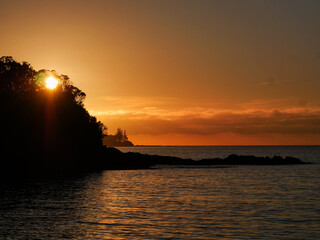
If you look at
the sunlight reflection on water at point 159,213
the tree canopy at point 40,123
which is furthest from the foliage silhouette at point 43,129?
the sunlight reflection on water at point 159,213

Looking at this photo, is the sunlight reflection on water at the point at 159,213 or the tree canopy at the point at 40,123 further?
the tree canopy at the point at 40,123

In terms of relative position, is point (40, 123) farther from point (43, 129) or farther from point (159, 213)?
point (159, 213)

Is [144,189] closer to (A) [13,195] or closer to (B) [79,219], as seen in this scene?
(A) [13,195]

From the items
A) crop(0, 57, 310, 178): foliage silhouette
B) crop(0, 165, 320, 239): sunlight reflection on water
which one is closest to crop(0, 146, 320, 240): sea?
crop(0, 165, 320, 239): sunlight reflection on water

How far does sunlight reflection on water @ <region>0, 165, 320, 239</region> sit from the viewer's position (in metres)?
27.5

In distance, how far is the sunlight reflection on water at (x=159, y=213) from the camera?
27450mm

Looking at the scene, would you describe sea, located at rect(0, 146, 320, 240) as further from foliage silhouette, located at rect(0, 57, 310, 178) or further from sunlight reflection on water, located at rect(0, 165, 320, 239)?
foliage silhouette, located at rect(0, 57, 310, 178)

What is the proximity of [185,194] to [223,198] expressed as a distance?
558 cm

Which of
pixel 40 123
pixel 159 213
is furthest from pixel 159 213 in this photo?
pixel 40 123

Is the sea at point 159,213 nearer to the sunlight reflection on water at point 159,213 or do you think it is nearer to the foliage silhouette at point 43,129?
the sunlight reflection on water at point 159,213

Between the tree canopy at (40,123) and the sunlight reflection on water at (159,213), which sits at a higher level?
the tree canopy at (40,123)

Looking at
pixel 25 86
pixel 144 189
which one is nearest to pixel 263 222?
pixel 144 189

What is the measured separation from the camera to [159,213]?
35.3m

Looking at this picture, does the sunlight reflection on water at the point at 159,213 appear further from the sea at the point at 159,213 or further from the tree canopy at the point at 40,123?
the tree canopy at the point at 40,123
